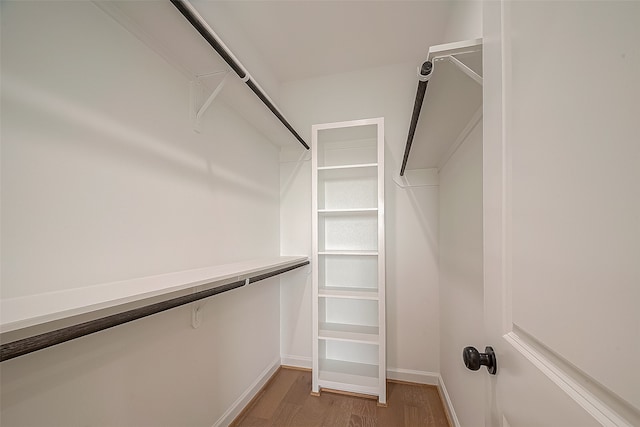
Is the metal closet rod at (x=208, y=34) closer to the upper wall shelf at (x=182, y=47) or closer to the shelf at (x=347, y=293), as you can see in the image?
the upper wall shelf at (x=182, y=47)

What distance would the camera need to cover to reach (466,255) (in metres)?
1.17

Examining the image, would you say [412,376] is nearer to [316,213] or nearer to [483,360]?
[316,213]

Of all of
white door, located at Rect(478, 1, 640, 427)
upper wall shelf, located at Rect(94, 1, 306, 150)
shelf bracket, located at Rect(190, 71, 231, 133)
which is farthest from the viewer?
shelf bracket, located at Rect(190, 71, 231, 133)

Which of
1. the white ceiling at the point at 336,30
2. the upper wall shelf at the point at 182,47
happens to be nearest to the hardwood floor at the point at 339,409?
the upper wall shelf at the point at 182,47

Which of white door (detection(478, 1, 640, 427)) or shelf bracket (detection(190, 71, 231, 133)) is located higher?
shelf bracket (detection(190, 71, 231, 133))

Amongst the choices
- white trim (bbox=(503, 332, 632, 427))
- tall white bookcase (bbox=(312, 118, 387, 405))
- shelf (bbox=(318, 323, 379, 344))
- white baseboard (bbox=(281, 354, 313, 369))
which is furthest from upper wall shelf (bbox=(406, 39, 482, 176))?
white baseboard (bbox=(281, 354, 313, 369))

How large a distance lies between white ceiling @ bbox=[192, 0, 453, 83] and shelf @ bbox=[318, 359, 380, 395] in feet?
7.88

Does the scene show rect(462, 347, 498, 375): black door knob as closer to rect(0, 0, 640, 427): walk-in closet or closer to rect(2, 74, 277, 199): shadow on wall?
rect(0, 0, 640, 427): walk-in closet

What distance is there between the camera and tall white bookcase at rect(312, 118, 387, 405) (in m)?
1.76

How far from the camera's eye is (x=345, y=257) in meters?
2.06

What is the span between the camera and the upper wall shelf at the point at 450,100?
68cm

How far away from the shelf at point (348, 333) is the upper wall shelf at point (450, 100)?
131 cm

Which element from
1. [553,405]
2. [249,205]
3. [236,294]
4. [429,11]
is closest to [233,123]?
[249,205]

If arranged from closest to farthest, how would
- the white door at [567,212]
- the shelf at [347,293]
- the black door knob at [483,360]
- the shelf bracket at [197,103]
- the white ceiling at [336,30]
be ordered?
the white door at [567,212], the black door knob at [483,360], the shelf bracket at [197,103], the white ceiling at [336,30], the shelf at [347,293]
